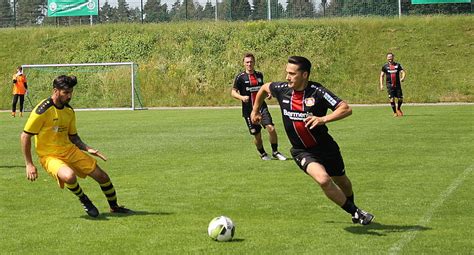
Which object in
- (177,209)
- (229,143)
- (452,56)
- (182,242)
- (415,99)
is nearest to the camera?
(182,242)

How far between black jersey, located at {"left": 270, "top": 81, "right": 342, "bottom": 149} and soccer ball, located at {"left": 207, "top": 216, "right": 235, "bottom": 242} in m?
1.35

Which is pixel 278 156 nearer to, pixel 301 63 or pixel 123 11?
pixel 301 63

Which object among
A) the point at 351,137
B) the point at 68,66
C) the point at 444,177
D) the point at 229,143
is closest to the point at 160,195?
the point at 444,177

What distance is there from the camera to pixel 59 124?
10008mm

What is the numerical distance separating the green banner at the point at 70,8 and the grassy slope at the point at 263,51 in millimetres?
981

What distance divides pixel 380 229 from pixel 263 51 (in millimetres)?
36115

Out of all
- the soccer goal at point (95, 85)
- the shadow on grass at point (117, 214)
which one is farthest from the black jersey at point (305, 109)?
the soccer goal at point (95, 85)

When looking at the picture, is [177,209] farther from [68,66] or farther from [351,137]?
[68,66]

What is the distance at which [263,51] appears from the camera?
4475 cm

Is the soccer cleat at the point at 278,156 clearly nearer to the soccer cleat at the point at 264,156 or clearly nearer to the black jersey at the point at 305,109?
the soccer cleat at the point at 264,156

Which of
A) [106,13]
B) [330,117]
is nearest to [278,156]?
[330,117]

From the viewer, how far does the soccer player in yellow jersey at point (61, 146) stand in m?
9.75

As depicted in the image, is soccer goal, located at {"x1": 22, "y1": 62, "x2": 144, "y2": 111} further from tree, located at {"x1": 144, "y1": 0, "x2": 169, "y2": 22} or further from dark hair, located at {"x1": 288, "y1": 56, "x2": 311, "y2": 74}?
dark hair, located at {"x1": 288, "y1": 56, "x2": 311, "y2": 74}

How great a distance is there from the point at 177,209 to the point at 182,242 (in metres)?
2.13
